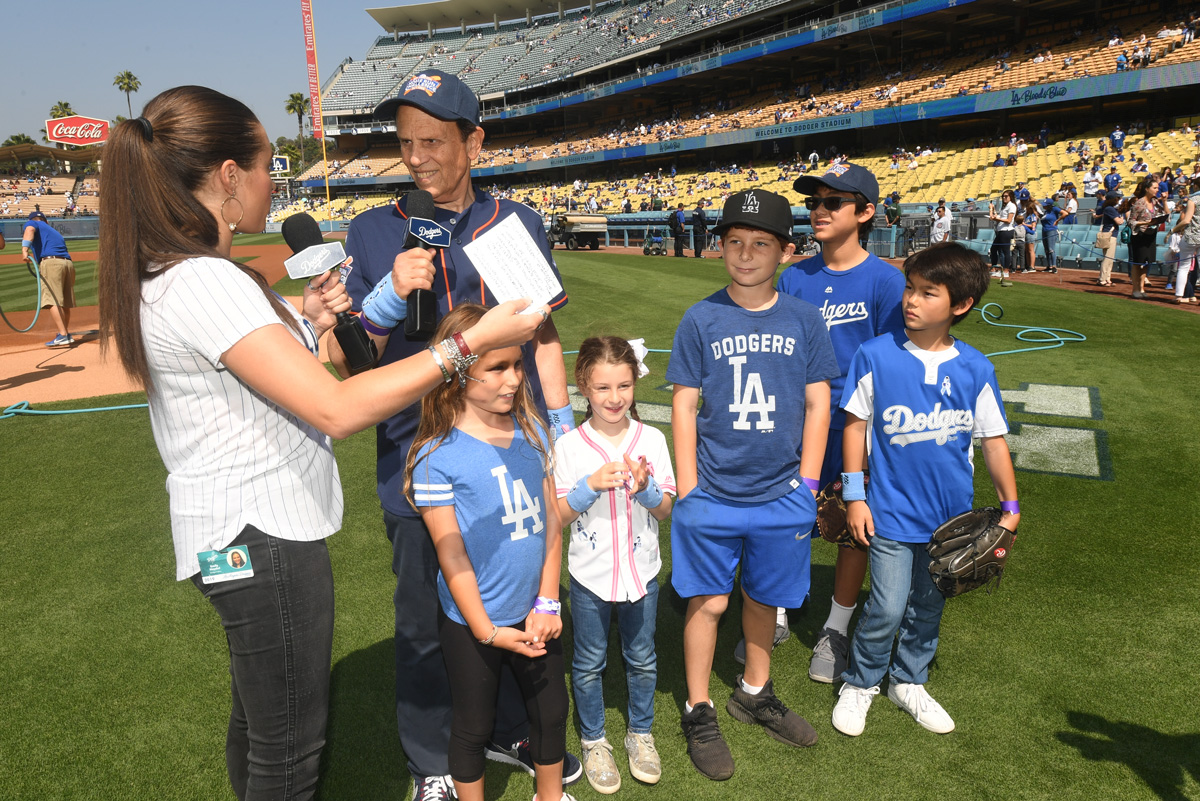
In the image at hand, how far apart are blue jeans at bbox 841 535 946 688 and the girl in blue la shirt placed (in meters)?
1.44

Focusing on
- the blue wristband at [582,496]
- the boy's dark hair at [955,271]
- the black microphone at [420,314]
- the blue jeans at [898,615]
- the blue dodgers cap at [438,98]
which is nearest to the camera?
the black microphone at [420,314]

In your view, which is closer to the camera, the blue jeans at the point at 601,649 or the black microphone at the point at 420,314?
the black microphone at the point at 420,314

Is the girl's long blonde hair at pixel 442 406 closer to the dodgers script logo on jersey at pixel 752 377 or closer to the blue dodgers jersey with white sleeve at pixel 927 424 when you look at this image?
the dodgers script logo on jersey at pixel 752 377

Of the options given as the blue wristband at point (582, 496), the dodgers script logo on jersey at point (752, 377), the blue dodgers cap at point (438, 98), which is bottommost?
the blue wristband at point (582, 496)

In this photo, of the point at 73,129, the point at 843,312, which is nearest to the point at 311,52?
the point at 73,129

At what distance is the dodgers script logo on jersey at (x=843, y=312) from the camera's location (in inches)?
137

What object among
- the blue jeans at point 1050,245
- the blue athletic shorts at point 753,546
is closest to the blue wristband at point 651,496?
the blue athletic shorts at point 753,546

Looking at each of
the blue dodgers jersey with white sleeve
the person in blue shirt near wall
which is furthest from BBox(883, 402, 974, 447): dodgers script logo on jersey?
the person in blue shirt near wall

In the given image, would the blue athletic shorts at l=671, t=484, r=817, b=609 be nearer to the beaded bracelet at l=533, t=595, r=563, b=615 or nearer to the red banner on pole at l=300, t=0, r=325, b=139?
the beaded bracelet at l=533, t=595, r=563, b=615

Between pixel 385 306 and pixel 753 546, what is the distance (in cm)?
174

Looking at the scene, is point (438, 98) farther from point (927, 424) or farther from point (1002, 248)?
point (1002, 248)

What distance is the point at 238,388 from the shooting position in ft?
5.85

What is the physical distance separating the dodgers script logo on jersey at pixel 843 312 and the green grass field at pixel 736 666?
1.23 metres

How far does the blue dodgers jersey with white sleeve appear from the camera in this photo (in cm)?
300
